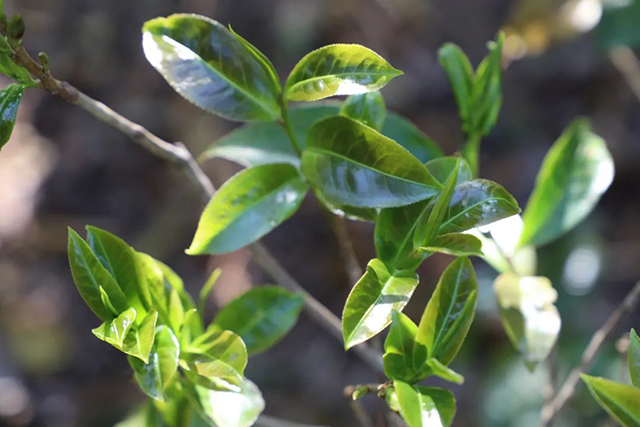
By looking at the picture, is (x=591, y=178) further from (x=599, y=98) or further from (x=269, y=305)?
(x=599, y=98)

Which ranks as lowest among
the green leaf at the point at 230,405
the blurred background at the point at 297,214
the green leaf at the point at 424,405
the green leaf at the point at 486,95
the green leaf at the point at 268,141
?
the blurred background at the point at 297,214

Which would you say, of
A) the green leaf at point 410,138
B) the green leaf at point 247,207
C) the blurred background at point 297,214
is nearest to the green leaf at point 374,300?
the green leaf at point 247,207

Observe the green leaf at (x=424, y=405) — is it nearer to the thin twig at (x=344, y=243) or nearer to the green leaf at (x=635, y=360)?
the green leaf at (x=635, y=360)

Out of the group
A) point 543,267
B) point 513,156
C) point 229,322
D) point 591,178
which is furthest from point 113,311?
point 513,156

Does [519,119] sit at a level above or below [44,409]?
above

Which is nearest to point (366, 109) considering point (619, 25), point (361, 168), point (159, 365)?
point (361, 168)

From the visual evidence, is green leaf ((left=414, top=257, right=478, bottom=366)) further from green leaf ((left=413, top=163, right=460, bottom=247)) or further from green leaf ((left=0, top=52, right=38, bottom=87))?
green leaf ((left=0, top=52, right=38, bottom=87))
